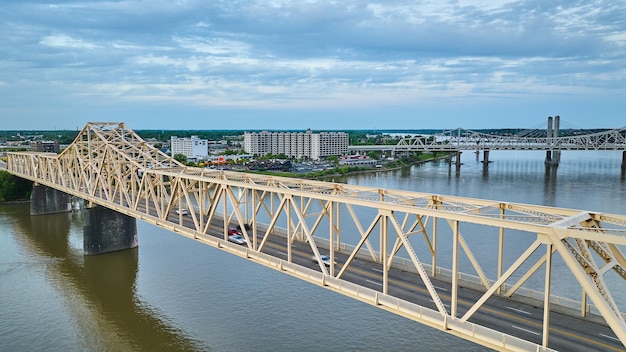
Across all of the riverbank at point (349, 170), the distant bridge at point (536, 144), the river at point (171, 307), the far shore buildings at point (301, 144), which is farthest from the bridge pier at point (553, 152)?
the river at point (171, 307)

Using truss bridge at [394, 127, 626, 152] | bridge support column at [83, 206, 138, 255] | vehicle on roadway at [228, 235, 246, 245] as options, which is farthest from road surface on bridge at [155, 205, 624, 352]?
truss bridge at [394, 127, 626, 152]

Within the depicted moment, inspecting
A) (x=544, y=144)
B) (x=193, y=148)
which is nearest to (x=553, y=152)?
(x=544, y=144)

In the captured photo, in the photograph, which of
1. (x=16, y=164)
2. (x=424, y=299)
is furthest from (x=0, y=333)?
(x=16, y=164)

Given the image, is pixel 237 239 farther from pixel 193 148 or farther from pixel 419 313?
pixel 193 148

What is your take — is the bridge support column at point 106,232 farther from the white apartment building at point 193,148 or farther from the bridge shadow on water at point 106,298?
the white apartment building at point 193,148

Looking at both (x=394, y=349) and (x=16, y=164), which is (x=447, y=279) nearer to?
(x=394, y=349)
